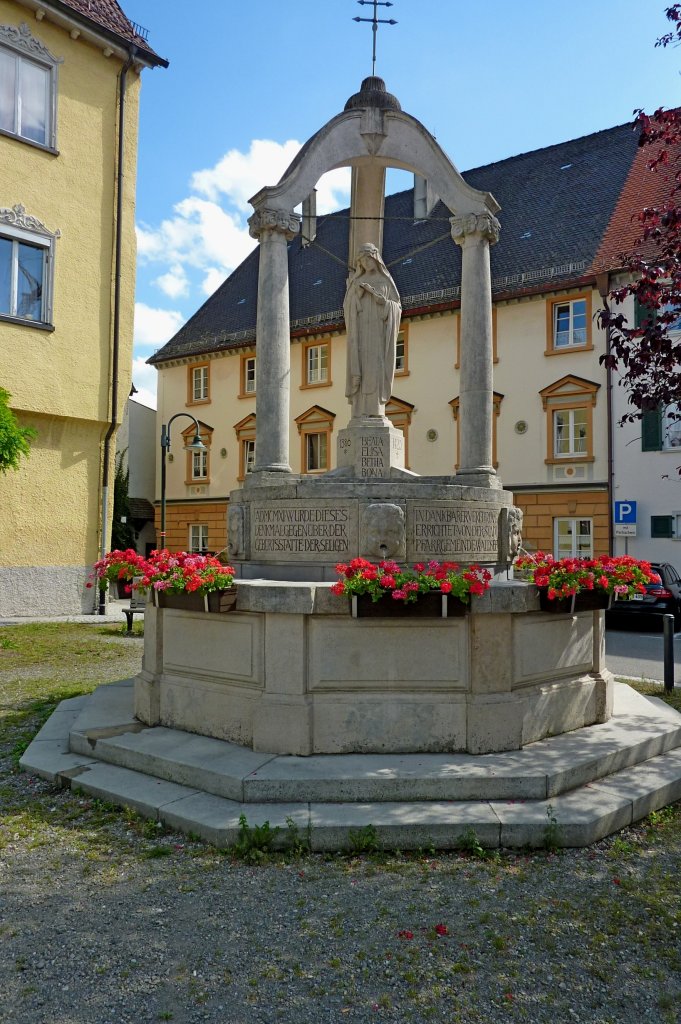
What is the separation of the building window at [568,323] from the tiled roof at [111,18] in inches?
510

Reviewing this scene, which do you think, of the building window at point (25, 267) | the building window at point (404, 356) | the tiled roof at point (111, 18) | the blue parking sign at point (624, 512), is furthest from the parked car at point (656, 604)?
the tiled roof at point (111, 18)

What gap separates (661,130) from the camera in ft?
22.1

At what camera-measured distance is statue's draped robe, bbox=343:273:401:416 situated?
7.54 meters

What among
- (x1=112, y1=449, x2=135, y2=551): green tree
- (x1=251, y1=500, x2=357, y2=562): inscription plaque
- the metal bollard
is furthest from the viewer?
(x1=112, y1=449, x2=135, y2=551): green tree

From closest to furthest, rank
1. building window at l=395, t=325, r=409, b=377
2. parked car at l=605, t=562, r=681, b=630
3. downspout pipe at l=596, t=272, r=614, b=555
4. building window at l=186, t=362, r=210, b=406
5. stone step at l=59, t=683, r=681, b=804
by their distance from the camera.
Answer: stone step at l=59, t=683, r=681, b=804, parked car at l=605, t=562, r=681, b=630, downspout pipe at l=596, t=272, r=614, b=555, building window at l=395, t=325, r=409, b=377, building window at l=186, t=362, r=210, b=406

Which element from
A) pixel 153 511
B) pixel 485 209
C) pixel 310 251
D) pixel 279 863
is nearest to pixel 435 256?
pixel 310 251

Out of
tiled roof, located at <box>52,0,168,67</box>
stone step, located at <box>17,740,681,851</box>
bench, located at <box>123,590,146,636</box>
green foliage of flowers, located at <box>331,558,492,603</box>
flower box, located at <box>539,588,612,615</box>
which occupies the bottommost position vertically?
stone step, located at <box>17,740,681,851</box>

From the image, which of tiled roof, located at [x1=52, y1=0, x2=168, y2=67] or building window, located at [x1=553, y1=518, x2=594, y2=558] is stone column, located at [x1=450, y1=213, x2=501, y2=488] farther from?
building window, located at [x1=553, y1=518, x2=594, y2=558]

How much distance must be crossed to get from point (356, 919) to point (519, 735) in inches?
92.3

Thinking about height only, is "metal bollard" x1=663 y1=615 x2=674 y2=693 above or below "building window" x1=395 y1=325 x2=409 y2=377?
below

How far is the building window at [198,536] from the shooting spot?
31.0 m

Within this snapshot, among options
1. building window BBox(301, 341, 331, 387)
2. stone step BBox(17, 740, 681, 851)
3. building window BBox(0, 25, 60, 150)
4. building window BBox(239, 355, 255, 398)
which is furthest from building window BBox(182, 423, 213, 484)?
stone step BBox(17, 740, 681, 851)

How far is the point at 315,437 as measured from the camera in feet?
86.6

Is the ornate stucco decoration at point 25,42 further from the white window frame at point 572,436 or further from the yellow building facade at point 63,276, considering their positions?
the white window frame at point 572,436
